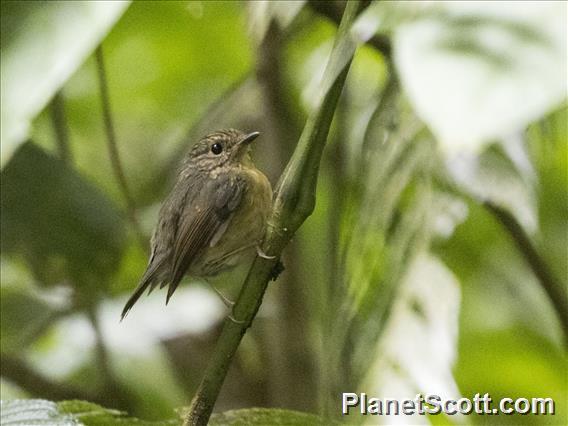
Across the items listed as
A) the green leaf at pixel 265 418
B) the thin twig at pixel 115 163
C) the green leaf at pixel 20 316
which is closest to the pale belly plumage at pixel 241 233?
the green leaf at pixel 265 418

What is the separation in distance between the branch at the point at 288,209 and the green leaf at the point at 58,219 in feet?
1.67

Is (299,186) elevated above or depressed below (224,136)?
below

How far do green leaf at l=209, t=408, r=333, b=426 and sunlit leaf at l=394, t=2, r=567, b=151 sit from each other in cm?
36

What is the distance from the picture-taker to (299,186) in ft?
1.80

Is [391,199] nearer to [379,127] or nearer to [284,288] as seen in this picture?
[379,127]

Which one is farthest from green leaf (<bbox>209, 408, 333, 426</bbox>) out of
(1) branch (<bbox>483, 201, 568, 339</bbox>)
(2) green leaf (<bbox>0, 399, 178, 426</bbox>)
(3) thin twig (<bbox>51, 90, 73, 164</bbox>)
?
(3) thin twig (<bbox>51, 90, 73, 164</bbox>)

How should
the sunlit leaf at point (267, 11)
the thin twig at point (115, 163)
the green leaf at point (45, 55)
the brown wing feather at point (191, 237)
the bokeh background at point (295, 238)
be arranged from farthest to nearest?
the thin twig at point (115, 163) < the brown wing feather at point (191, 237) < the bokeh background at point (295, 238) < the sunlit leaf at point (267, 11) < the green leaf at point (45, 55)

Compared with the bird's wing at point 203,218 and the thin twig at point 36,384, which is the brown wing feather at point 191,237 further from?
the thin twig at point 36,384

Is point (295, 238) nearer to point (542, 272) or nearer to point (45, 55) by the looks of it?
point (542, 272)

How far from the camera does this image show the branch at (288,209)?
53cm

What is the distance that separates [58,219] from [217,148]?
0.84ft

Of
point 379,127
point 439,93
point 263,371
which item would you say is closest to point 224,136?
point 379,127

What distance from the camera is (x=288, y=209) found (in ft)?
1.83

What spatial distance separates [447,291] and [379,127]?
0.56 ft
